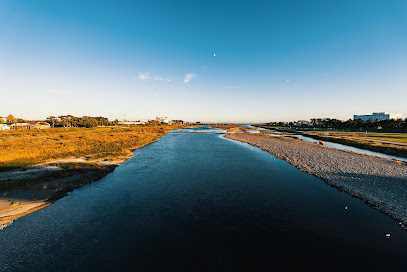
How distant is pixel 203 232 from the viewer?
10.8 metres

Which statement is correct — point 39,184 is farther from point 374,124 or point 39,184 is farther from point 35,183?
point 374,124

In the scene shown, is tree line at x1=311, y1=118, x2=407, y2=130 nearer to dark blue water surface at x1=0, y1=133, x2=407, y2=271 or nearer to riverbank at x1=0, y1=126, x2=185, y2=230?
dark blue water surface at x1=0, y1=133, x2=407, y2=271

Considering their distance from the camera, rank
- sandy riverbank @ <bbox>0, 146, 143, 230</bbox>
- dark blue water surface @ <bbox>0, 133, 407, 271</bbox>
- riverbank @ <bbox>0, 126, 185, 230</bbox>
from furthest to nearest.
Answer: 1. riverbank @ <bbox>0, 126, 185, 230</bbox>
2. sandy riverbank @ <bbox>0, 146, 143, 230</bbox>
3. dark blue water surface @ <bbox>0, 133, 407, 271</bbox>

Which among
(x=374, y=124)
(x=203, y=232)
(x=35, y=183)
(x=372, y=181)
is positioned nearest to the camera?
(x=203, y=232)

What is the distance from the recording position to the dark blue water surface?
332 inches

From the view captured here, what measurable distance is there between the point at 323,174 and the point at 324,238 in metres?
14.6

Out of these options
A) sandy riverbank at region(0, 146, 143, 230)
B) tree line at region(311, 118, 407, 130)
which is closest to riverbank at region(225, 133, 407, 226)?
sandy riverbank at region(0, 146, 143, 230)

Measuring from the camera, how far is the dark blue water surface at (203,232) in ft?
27.7

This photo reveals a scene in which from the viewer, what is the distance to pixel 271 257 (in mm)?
8836

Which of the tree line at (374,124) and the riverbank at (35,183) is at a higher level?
the tree line at (374,124)

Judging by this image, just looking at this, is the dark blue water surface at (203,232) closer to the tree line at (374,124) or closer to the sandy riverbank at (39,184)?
the sandy riverbank at (39,184)

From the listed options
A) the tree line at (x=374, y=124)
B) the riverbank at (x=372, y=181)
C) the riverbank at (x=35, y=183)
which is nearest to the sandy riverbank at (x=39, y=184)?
the riverbank at (x=35, y=183)

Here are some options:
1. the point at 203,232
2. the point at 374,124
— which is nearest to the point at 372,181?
the point at 203,232

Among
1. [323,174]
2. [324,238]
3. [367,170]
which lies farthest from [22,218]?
[367,170]
